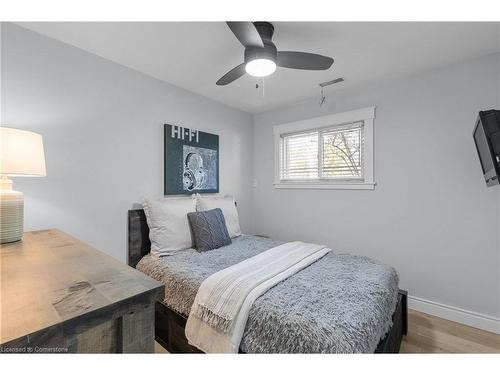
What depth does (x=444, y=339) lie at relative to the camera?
190 centimetres

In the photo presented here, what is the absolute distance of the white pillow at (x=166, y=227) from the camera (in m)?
2.15

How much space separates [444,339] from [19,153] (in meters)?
3.16

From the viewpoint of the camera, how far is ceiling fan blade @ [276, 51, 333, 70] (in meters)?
1.60

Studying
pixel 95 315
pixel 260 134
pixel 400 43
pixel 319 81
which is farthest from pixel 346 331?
pixel 260 134

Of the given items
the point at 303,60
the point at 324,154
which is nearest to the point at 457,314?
the point at 324,154

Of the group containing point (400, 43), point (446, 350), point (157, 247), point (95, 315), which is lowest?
point (446, 350)

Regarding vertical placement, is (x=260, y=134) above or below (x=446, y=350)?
above

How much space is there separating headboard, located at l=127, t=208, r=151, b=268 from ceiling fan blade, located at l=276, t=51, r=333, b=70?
1.80 m

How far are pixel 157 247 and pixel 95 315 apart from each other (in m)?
1.64

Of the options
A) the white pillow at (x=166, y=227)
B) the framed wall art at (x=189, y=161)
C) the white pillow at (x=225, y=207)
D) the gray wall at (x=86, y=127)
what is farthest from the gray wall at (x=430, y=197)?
the gray wall at (x=86, y=127)

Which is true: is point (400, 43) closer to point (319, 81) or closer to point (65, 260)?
point (319, 81)

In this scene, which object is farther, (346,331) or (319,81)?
(319,81)

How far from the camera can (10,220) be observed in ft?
4.10
